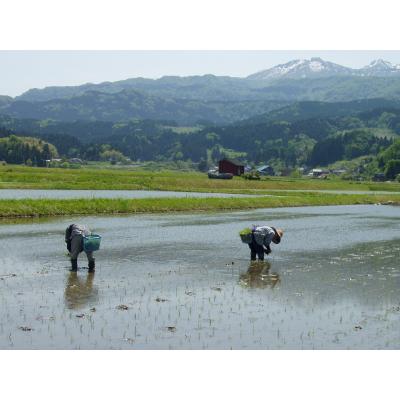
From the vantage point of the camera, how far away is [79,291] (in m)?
20.9

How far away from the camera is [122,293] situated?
20.8 metres

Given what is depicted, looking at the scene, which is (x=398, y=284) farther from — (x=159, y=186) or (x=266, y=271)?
(x=159, y=186)

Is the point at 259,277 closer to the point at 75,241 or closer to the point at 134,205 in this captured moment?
the point at 75,241

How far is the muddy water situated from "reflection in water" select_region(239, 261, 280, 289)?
4 cm

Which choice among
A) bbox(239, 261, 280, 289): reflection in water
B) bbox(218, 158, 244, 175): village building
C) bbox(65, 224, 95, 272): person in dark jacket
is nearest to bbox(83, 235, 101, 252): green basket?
bbox(65, 224, 95, 272): person in dark jacket

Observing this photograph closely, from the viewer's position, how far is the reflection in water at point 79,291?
19.2 meters

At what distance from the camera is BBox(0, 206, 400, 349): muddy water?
611 inches

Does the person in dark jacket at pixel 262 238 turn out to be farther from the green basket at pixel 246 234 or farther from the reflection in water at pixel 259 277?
the reflection in water at pixel 259 277

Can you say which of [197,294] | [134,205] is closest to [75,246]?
[197,294]

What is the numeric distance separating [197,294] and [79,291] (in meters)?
3.65

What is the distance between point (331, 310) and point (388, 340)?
11.5ft

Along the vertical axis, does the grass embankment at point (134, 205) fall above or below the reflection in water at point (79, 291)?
below

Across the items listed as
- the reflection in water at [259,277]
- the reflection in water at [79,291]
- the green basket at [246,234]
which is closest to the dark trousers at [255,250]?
the green basket at [246,234]

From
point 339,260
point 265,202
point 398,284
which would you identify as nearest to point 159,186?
point 265,202
